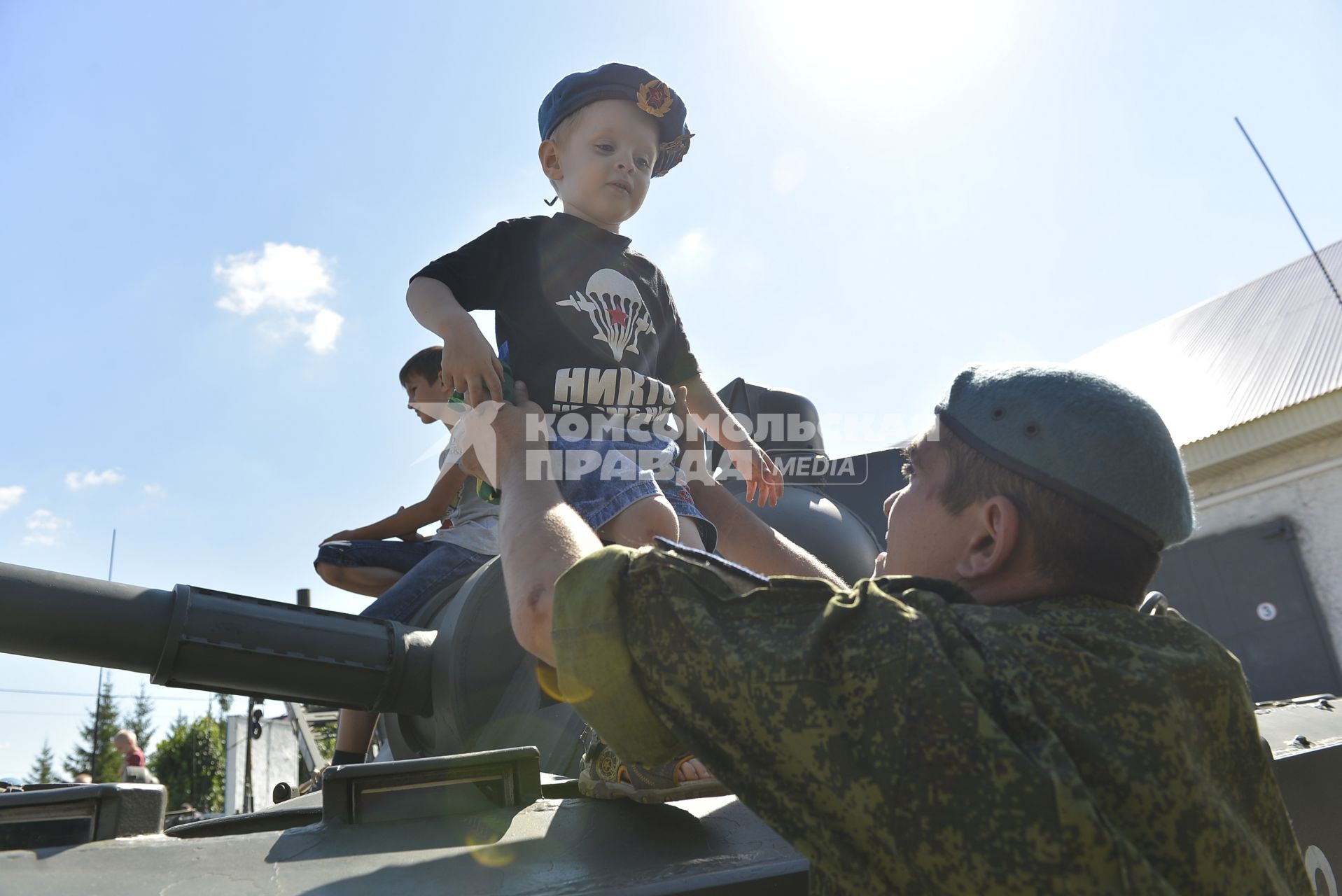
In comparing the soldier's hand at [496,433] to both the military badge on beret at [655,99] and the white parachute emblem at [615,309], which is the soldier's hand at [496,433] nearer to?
the white parachute emblem at [615,309]

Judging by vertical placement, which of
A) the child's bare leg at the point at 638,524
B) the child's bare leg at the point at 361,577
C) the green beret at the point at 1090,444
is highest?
the child's bare leg at the point at 361,577

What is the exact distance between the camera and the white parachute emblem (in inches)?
98.6

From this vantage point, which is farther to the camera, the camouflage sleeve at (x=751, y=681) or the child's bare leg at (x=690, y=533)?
the child's bare leg at (x=690, y=533)

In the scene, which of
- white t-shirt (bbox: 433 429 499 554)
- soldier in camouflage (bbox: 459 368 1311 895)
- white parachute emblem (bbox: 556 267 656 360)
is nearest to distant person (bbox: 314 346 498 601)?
white t-shirt (bbox: 433 429 499 554)

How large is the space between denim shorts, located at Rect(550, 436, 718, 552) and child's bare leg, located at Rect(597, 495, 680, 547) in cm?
2

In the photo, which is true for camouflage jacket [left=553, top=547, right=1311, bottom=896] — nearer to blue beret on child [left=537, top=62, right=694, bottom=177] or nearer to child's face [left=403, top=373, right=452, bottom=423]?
blue beret on child [left=537, top=62, right=694, bottom=177]

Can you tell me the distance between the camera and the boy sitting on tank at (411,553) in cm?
298

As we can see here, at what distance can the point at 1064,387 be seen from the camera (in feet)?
4.52

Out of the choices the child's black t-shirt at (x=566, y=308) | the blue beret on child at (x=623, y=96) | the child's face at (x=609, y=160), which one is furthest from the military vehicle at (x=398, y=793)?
the blue beret on child at (x=623, y=96)

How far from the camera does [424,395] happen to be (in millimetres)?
4027

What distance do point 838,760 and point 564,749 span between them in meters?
1.48

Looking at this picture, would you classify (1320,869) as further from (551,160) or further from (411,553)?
(411,553)

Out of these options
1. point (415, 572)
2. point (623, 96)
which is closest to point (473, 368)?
point (623, 96)

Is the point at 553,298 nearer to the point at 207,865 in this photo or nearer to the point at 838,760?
the point at 207,865
